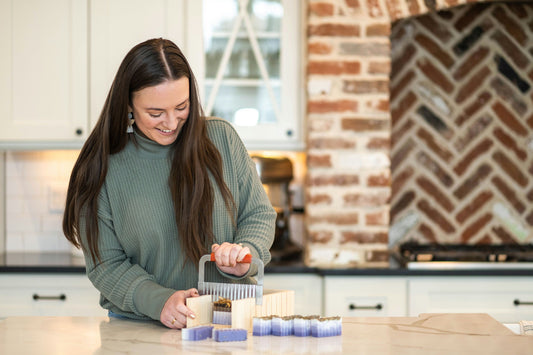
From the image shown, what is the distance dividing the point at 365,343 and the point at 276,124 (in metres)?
1.82

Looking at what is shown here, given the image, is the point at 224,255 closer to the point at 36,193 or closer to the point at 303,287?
the point at 303,287

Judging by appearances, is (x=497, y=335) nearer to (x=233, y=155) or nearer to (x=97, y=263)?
(x=233, y=155)

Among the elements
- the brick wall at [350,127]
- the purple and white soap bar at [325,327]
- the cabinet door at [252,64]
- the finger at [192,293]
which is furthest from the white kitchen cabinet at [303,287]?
the purple and white soap bar at [325,327]

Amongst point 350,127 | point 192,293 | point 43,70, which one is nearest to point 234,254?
point 192,293

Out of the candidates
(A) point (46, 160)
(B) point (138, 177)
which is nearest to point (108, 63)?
(A) point (46, 160)

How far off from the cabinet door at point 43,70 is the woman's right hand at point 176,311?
1.74 meters

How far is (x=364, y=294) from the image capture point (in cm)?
280

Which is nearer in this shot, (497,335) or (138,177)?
(497,335)

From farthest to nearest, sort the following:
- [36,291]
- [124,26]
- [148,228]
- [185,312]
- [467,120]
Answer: [467,120] < [124,26] < [36,291] < [148,228] < [185,312]

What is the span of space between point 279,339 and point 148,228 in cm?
55

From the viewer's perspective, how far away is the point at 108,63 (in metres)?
3.14

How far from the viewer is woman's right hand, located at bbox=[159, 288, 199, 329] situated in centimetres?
159

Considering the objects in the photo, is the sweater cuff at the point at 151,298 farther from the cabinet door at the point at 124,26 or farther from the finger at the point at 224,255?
the cabinet door at the point at 124,26

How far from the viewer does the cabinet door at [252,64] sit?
312cm
